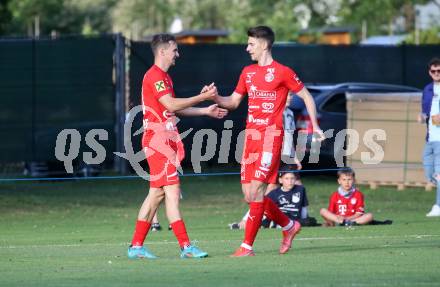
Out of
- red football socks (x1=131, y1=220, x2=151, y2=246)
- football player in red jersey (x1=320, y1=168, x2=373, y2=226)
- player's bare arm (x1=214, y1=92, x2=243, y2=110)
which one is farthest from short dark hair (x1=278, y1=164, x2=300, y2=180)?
red football socks (x1=131, y1=220, x2=151, y2=246)

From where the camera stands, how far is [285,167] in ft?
64.1

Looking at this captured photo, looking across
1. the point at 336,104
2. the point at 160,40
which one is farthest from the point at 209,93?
the point at 336,104

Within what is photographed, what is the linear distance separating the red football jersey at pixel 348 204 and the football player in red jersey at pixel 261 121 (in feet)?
17.3

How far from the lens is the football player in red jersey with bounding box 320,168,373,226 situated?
17.6m

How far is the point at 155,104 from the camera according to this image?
12.3 meters

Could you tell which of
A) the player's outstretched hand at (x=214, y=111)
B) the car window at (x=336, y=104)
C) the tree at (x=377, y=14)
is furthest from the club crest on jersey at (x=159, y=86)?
the tree at (x=377, y=14)

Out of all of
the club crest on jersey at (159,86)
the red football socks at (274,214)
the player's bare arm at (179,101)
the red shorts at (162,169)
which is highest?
the club crest on jersey at (159,86)

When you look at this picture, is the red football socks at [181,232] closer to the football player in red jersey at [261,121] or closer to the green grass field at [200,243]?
the green grass field at [200,243]

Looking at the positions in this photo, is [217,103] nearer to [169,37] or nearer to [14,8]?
[169,37]

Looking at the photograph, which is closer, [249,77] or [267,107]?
[267,107]

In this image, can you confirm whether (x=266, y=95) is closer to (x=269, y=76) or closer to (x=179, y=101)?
(x=269, y=76)

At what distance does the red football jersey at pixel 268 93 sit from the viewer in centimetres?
1241

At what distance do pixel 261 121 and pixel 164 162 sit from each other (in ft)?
3.59

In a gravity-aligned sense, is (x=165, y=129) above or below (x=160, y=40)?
below
